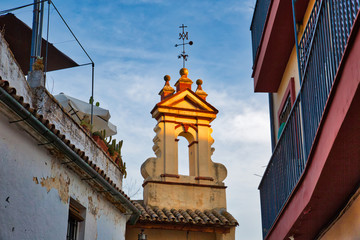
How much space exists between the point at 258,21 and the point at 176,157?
5661 millimetres

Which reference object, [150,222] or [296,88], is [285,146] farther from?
[150,222]

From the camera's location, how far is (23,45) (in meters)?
12.7

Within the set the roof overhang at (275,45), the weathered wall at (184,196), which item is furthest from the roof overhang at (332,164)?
the weathered wall at (184,196)

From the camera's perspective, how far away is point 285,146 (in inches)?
328

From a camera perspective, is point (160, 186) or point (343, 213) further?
point (160, 186)

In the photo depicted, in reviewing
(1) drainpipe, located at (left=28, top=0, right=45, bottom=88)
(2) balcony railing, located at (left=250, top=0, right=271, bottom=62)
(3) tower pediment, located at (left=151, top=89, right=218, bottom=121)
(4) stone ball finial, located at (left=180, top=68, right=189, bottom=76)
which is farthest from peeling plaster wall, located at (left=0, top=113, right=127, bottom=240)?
(4) stone ball finial, located at (left=180, top=68, right=189, bottom=76)

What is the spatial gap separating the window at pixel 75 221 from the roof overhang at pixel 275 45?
144 inches

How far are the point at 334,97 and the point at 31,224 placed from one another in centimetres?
502

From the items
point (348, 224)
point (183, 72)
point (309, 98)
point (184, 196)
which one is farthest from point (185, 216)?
point (309, 98)

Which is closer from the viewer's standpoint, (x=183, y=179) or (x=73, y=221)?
(x=73, y=221)

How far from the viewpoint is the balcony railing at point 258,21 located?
35.6ft

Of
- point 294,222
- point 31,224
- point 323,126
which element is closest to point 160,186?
point 31,224

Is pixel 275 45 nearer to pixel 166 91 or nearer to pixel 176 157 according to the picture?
pixel 176 157

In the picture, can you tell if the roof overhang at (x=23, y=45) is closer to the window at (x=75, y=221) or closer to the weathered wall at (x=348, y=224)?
the window at (x=75, y=221)
